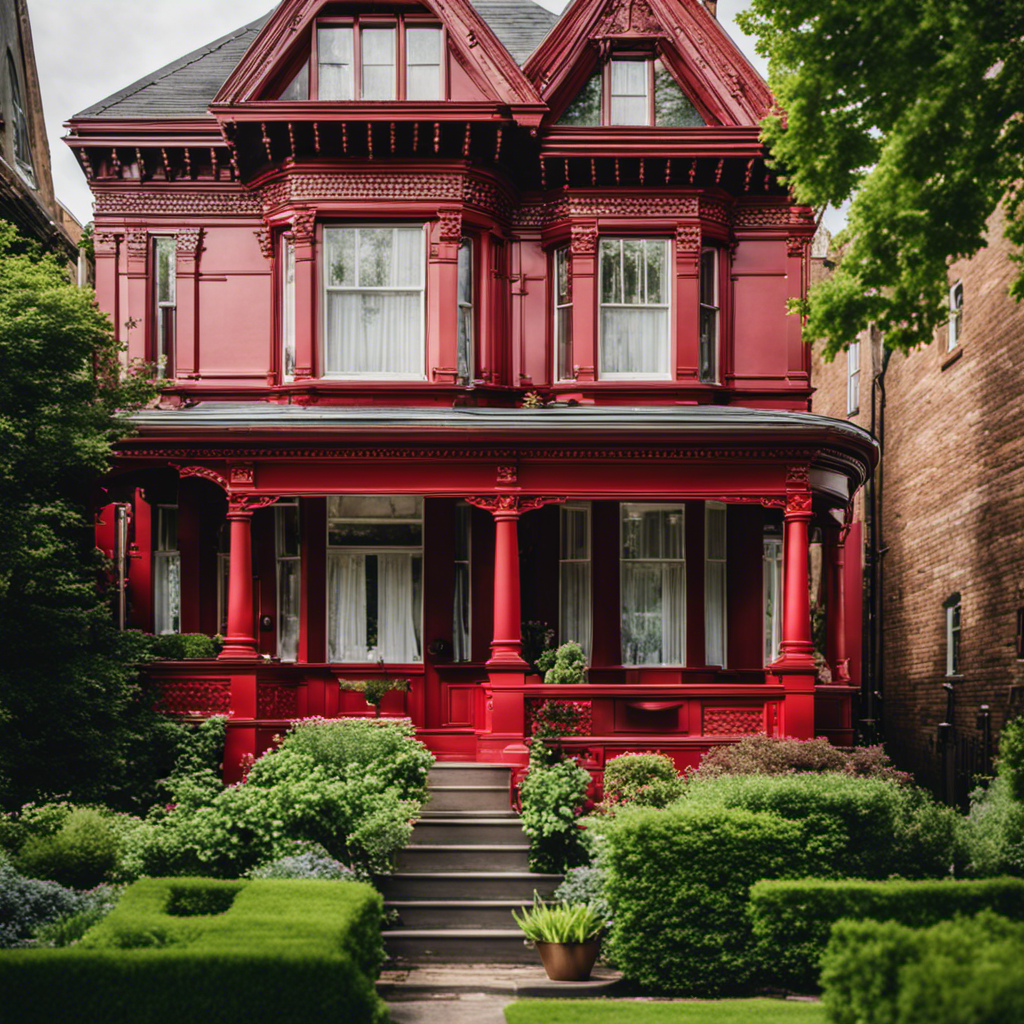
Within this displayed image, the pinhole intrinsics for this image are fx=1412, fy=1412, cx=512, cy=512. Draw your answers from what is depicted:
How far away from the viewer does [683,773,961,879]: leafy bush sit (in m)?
12.7

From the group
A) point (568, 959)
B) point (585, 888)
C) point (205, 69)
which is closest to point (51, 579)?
point (585, 888)

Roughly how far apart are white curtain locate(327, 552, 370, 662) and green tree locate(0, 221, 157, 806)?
3.49 metres

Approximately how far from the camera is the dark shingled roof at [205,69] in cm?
2003

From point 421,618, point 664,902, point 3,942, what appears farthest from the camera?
point 421,618

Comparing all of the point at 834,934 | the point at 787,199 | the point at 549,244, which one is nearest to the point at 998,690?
the point at 787,199

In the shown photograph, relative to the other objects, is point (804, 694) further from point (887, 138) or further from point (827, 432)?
point (887, 138)

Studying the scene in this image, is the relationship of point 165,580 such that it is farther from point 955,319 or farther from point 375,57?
point 955,319

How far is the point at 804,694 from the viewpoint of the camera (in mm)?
16766

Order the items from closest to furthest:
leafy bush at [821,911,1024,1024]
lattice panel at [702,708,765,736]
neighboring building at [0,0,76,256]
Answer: leafy bush at [821,911,1024,1024]
lattice panel at [702,708,765,736]
neighboring building at [0,0,76,256]

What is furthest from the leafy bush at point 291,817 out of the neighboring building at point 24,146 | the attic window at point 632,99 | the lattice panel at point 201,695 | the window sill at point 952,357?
the neighboring building at point 24,146

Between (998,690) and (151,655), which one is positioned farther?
(998,690)

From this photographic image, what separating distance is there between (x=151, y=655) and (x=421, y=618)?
3823 mm

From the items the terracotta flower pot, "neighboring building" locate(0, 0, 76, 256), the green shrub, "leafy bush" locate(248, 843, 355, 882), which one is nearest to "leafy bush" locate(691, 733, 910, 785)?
the green shrub

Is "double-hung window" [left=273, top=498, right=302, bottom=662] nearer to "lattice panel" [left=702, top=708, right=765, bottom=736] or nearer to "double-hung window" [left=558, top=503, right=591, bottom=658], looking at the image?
"double-hung window" [left=558, top=503, right=591, bottom=658]
